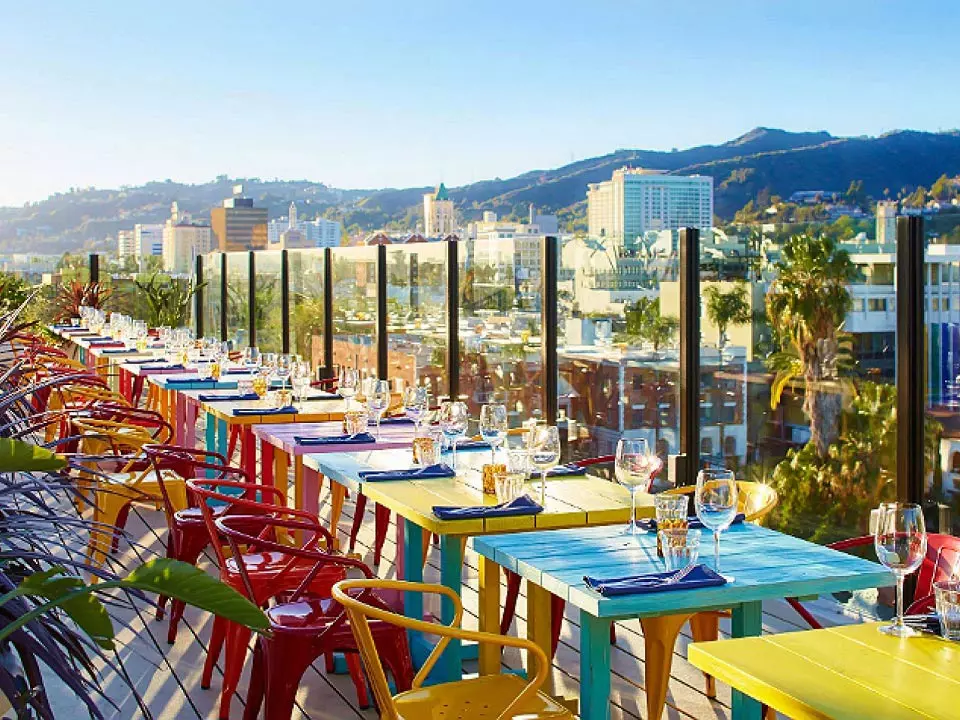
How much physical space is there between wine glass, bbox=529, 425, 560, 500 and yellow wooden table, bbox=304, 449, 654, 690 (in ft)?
0.37

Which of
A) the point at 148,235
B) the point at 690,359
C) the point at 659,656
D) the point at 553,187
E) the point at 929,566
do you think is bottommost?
the point at 659,656

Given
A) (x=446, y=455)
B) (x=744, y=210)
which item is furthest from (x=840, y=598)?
(x=744, y=210)

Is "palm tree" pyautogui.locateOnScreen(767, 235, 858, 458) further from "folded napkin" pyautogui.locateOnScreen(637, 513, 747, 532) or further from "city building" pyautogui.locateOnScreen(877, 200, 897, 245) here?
"folded napkin" pyautogui.locateOnScreen(637, 513, 747, 532)

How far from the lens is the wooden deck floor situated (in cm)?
424

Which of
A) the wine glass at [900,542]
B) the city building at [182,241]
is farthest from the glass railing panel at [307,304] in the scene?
the wine glass at [900,542]

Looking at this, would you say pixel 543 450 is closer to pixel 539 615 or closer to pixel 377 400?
pixel 539 615

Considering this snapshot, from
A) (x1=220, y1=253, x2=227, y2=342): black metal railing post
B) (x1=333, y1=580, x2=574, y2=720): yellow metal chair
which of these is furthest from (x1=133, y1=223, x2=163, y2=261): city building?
(x1=333, y1=580, x2=574, y2=720): yellow metal chair

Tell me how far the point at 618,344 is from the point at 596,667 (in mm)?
4065

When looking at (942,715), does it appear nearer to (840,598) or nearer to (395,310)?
(840,598)

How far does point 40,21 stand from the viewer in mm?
56812

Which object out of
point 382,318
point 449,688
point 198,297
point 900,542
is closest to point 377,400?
point 449,688

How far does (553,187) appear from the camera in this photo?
5359cm

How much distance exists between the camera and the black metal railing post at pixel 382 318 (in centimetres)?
1021

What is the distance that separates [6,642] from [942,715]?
5.65 ft
